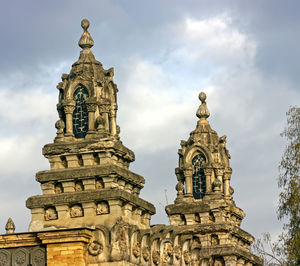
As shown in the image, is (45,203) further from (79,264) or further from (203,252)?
(203,252)

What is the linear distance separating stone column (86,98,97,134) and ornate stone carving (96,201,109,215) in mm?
2778

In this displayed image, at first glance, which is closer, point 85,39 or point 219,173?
point 85,39

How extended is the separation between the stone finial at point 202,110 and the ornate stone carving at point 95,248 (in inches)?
686

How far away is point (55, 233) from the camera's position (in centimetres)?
3500

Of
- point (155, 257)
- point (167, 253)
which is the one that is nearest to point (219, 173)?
point (167, 253)

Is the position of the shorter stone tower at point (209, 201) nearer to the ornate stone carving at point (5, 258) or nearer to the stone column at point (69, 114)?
the stone column at point (69, 114)

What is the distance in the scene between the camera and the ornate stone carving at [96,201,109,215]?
36.2 m

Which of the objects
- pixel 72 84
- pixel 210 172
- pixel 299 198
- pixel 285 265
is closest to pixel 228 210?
pixel 210 172

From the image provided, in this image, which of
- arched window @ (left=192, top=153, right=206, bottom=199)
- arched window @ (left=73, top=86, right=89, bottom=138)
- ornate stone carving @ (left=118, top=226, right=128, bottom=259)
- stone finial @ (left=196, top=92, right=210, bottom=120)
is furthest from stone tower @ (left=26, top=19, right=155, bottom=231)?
stone finial @ (left=196, top=92, right=210, bottom=120)

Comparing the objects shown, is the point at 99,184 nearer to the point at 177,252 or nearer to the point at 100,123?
the point at 100,123

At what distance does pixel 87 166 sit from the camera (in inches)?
1460

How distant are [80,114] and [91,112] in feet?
2.09

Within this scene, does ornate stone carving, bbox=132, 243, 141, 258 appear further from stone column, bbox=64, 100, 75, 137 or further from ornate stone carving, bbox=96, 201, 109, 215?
stone column, bbox=64, 100, 75, 137

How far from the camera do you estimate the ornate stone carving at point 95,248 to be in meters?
35.3
